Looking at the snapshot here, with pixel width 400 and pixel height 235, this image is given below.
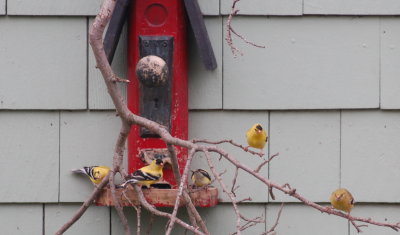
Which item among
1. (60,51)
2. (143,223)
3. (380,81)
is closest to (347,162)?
(380,81)

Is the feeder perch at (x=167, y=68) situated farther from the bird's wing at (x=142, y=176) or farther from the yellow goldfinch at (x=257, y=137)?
the yellow goldfinch at (x=257, y=137)

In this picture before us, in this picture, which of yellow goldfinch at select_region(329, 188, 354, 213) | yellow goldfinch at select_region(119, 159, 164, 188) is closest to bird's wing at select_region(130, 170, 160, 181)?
yellow goldfinch at select_region(119, 159, 164, 188)

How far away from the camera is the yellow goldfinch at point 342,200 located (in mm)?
2348

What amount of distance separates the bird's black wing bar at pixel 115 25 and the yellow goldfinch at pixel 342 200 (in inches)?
32.9

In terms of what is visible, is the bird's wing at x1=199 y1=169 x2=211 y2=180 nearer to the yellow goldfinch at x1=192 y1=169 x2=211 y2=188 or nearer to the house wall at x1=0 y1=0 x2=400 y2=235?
the yellow goldfinch at x1=192 y1=169 x2=211 y2=188

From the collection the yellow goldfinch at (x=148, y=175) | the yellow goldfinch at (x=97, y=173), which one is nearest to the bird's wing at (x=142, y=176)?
the yellow goldfinch at (x=148, y=175)

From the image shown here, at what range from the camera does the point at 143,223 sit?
2615mm

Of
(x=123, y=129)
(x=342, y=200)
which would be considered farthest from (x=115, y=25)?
(x=342, y=200)

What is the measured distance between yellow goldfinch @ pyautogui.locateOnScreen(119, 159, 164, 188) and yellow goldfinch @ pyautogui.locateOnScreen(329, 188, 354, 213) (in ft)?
1.78

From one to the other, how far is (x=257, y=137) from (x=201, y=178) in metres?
0.23

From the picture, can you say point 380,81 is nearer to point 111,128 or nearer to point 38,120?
point 111,128

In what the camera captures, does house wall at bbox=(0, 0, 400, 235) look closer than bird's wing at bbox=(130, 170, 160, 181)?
No

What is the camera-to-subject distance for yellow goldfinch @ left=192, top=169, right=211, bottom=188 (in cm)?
249

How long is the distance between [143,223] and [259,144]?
19.5 inches
